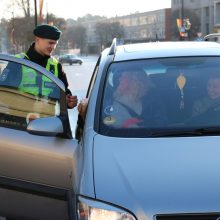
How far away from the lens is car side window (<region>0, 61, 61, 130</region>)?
12.4ft

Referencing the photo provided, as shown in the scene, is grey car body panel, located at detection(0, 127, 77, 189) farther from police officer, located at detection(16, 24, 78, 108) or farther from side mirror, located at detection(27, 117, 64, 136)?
police officer, located at detection(16, 24, 78, 108)

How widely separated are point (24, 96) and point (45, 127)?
62 centimetres

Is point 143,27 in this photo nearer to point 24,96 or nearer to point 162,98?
point 24,96

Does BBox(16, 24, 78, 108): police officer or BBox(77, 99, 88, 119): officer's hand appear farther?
BBox(16, 24, 78, 108): police officer

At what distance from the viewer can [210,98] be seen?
3.70m

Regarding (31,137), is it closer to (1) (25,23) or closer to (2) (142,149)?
(2) (142,149)

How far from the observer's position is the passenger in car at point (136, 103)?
3473 mm

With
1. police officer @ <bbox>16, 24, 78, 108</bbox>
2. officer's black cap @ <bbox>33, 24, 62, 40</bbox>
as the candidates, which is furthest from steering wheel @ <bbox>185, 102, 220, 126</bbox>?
officer's black cap @ <bbox>33, 24, 62, 40</bbox>

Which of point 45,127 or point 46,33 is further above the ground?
point 46,33

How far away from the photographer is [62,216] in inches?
140

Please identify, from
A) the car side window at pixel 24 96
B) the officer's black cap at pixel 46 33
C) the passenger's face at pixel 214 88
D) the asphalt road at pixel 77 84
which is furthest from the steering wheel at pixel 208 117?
the asphalt road at pixel 77 84

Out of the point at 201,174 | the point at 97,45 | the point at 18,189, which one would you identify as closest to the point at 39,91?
the point at 18,189

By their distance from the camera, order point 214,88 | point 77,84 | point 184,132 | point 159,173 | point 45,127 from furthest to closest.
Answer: point 77,84 < point 214,88 < point 45,127 < point 184,132 < point 159,173

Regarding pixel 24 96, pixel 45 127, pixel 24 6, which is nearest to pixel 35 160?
pixel 45 127
